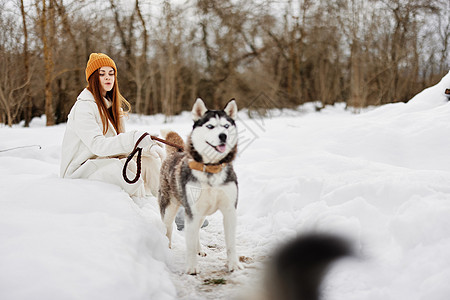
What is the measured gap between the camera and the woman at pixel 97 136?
111 inches

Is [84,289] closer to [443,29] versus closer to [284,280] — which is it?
[284,280]

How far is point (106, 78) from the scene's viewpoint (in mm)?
3020

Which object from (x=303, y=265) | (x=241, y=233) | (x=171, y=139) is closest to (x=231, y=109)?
(x=171, y=139)

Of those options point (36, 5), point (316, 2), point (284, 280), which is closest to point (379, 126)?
Answer: point (284, 280)

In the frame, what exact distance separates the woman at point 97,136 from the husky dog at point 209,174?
504 millimetres

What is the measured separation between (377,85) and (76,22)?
43.0 feet

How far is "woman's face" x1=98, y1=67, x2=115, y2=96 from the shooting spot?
2998 millimetres

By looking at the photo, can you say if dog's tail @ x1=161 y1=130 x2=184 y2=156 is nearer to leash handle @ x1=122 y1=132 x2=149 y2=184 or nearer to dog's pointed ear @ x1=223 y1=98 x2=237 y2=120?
leash handle @ x1=122 y1=132 x2=149 y2=184

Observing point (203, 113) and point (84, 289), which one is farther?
point (203, 113)

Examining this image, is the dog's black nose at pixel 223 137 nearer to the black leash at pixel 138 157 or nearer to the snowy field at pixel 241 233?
the black leash at pixel 138 157

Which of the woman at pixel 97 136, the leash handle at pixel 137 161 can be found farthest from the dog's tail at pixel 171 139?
the leash handle at pixel 137 161

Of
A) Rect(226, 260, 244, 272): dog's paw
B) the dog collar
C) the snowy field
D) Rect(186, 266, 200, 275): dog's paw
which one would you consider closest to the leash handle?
the snowy field

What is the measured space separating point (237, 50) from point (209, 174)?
1394 centimetres

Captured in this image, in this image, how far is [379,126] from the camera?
5.41m
